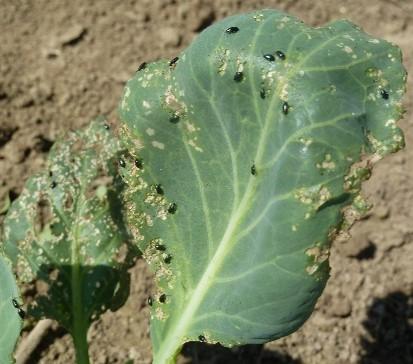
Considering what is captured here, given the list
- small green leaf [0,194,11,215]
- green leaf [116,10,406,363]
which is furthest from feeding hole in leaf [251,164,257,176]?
small green leaf [0,194,11,215]

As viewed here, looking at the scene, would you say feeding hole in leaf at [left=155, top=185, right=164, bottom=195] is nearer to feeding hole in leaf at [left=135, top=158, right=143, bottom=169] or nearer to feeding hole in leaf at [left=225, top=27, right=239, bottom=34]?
feeding hole in leaf at [left=135, top=158, right=143, bottom=169]

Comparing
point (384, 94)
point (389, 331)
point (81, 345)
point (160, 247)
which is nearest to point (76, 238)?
point (81, 345)

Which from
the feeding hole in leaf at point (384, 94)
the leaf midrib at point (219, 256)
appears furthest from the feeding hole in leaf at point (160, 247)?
the feeding hole in leaf at point (384, 94)

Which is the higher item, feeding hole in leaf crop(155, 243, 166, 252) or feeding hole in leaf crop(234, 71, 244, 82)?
feeding hole in leaf crop(234, 71, 244, 82)

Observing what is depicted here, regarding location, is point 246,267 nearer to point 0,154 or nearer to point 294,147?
point 294,147

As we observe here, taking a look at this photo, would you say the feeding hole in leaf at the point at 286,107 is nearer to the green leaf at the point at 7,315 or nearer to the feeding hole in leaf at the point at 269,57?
the feeding hole in leaf at the point at 269,57

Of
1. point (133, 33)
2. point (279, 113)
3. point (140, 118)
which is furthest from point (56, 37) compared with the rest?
point (279, 113)

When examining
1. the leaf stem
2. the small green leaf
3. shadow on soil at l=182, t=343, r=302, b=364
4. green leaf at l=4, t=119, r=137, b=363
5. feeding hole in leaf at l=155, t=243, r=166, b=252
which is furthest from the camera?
the small green leaf
